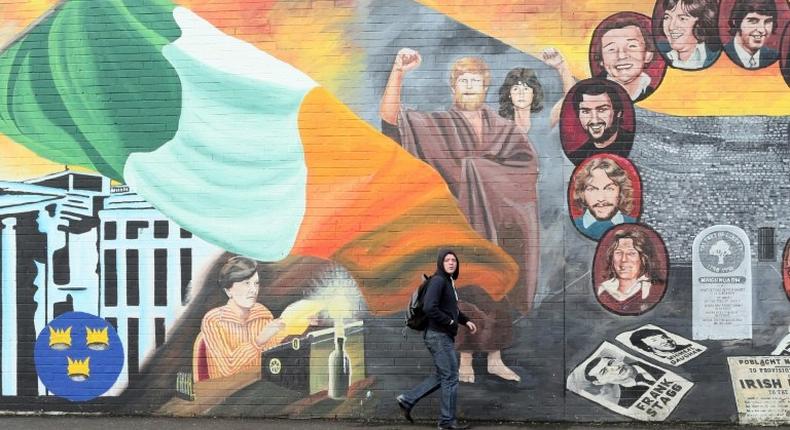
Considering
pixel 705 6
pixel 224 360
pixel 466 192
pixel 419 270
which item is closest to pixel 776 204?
pixel 705 6

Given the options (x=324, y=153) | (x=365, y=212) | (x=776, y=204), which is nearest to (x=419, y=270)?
(x=365, y=212)

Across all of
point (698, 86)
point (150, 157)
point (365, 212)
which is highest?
point (698, 86)

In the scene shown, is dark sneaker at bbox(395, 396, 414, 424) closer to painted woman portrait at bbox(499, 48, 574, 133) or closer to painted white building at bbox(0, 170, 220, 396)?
painted white building at bbox(0, 170, 220, 396)

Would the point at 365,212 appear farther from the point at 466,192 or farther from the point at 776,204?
the point at 776,204

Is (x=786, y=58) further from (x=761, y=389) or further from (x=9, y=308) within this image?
(x=9, y=308)

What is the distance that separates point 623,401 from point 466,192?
238 cm

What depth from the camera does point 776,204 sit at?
7.86m

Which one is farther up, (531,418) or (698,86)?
(698,86)

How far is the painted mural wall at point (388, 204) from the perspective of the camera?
7883 mm

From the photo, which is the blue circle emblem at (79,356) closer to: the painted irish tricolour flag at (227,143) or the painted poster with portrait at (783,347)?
the painted irish tricolour flag at (227,143)

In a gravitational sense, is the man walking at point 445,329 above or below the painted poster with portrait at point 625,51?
below

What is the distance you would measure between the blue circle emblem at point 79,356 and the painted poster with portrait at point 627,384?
4.35 meters

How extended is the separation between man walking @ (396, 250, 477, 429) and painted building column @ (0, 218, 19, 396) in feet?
13.3

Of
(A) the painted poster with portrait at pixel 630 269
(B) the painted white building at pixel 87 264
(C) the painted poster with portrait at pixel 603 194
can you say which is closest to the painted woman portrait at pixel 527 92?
(C) the painted poster with portrait at pixel 603 194
